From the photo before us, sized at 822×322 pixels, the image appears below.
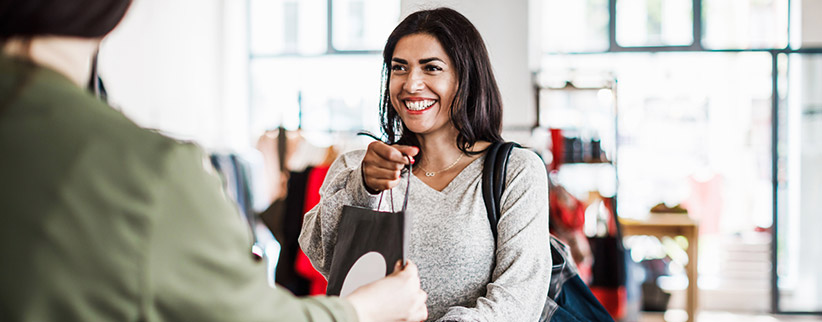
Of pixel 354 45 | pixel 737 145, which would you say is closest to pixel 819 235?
pixel 737 145

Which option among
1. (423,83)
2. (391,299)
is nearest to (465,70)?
(423,83)

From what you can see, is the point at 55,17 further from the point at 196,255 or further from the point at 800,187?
the point at 800,187

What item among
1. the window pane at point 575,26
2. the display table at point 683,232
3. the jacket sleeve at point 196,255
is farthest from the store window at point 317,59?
the jacket sleeve at point 196,255

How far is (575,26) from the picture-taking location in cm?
622

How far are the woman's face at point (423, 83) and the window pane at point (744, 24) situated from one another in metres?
5.24

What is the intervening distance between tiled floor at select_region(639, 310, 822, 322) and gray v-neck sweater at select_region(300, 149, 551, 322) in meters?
4.51

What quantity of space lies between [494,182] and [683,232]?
3958 millimetres

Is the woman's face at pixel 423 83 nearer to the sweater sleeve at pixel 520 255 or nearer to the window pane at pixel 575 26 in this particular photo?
the sweater sleeve at pixel 520 255

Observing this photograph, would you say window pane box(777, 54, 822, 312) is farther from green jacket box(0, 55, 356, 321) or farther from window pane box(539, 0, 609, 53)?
green jacket box(0, 55, 356, 321)

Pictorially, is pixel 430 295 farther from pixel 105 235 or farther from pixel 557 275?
pixel 105 235

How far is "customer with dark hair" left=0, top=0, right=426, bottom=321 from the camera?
63 cm

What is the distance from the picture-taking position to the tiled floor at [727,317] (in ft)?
18.1

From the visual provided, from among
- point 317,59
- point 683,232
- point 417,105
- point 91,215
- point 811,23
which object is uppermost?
point 811,23

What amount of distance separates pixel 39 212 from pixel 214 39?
5.84m
